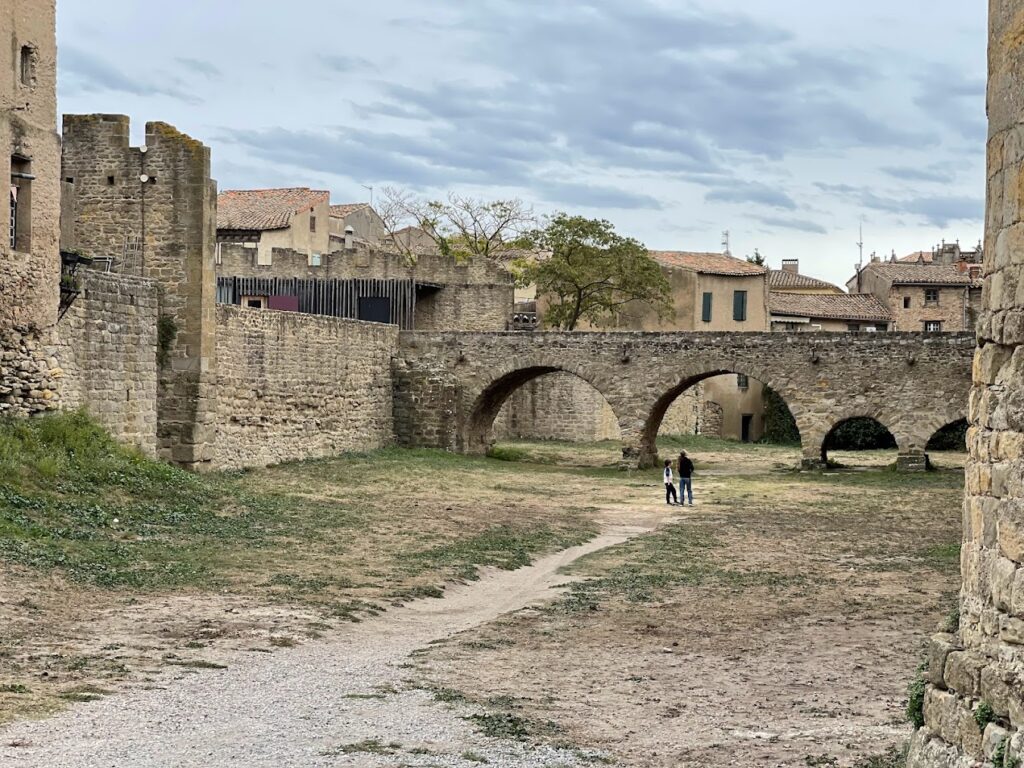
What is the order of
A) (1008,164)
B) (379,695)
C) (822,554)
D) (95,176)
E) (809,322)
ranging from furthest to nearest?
(809,322) → (95,176) → (822,554) → (379,695) → (1008,164)

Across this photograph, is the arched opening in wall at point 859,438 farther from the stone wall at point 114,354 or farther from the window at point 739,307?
the stone wall at point 114,354

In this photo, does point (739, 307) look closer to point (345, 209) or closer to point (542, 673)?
point (345, 209)

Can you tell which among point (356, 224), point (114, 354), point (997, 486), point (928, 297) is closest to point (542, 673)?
point (997, 486)

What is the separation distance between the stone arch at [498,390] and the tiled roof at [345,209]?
2614cm

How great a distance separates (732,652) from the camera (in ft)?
37.1

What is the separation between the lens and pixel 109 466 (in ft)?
61.0

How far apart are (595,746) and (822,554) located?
421 inches

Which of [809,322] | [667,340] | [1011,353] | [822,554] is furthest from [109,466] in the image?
[809,322]

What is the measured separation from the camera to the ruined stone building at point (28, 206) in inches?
702

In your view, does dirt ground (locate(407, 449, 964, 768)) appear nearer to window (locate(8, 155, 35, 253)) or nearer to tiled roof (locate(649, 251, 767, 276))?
window (locate(8, 155, 35, 253))

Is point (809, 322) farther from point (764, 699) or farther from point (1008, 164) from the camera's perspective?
point (1008, 164)

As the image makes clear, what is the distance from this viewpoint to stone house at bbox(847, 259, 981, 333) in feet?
186

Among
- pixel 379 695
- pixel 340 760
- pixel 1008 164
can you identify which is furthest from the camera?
pixel 379 695

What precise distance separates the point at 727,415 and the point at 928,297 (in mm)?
12352
